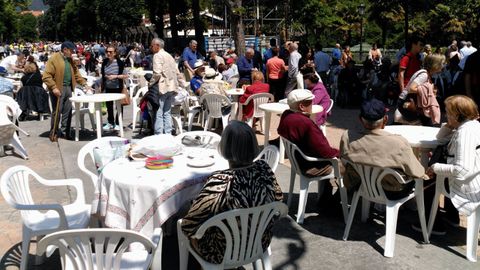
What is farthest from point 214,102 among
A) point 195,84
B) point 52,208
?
point 52,208

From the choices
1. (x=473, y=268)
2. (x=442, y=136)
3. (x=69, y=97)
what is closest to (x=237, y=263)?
(x=473, y=268)

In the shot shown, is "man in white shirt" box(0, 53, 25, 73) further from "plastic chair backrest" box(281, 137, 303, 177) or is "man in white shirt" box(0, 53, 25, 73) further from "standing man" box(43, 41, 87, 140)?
"plastic chair backrest" box(281, 137, 303, 177)

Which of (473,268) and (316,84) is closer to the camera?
(473,268)

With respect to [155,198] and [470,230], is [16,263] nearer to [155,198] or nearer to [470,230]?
[155,198]

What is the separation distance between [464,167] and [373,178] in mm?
684

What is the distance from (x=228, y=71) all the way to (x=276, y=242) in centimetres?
735

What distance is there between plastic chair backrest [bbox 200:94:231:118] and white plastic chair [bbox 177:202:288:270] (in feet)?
16.6

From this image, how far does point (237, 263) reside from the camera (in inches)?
111

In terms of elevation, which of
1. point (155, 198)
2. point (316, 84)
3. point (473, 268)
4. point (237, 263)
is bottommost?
A: point (473, 268)

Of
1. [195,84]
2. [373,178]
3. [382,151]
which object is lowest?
[373,178]

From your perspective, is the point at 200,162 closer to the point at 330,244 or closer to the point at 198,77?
the point at 330,244

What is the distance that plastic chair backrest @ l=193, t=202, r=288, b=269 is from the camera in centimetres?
263

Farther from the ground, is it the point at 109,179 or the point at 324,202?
the point at 109,179

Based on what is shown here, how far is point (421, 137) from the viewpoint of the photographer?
175 inches
